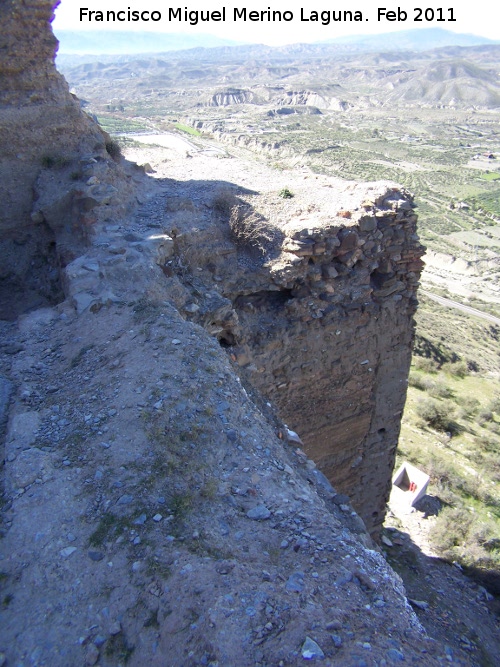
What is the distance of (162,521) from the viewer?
3.48m

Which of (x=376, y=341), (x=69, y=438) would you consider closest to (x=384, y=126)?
(x=376, y=341)

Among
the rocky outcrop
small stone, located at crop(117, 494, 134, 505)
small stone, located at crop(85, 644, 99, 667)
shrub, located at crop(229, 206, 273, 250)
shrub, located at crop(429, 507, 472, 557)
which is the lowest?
shrub, located at crop(429, 507, 472, 557)

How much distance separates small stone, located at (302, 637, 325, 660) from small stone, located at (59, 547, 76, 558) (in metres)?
1.56

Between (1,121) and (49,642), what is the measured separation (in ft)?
21.9

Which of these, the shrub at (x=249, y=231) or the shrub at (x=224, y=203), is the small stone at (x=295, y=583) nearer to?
the shrub at (x=249, y=231)

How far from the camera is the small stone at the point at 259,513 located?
3.68 metres

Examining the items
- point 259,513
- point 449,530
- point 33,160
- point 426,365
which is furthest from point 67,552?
point 426,365

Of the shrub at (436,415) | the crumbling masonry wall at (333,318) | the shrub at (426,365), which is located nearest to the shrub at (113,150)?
the crumbling masonry wall at (333,318)

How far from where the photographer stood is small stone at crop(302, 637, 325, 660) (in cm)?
271

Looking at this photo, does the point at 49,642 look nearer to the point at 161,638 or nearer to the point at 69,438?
the point at 161,638

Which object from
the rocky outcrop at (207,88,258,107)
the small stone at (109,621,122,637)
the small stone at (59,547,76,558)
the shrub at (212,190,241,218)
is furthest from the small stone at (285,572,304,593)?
the rocky outcrop at (207,88,258,107)

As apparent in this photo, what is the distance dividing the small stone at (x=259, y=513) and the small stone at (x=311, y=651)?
0.98 meters

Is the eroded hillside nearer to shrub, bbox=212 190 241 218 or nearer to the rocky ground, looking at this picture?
the rocky ground

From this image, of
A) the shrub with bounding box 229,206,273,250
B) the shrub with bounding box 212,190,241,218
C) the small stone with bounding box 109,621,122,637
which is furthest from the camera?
the shrub with bounding box 212,190,241,218
